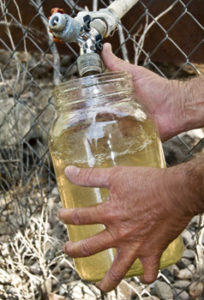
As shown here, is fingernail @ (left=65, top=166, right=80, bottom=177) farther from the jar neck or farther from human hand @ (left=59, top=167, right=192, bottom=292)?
the jar neck

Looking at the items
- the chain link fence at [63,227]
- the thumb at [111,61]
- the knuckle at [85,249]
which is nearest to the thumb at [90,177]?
the knuckle at [85,249]

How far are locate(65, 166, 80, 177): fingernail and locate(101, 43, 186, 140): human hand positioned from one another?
49cm

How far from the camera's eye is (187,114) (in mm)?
1523

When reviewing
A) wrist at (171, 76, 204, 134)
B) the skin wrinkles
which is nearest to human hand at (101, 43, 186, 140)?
wrist at (171, 76, 204, 134)

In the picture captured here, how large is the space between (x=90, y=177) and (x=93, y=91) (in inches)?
9.2

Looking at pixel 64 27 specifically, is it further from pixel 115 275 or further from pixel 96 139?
pixel 115 275

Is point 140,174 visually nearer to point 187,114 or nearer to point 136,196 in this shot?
point 136,196

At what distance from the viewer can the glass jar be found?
1188 mm

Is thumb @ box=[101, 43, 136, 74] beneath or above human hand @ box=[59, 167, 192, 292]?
above

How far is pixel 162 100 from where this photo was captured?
1.53 meters

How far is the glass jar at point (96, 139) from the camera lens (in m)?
1.19

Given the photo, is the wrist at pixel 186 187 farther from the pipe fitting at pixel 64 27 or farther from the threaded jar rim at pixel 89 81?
the pipe fitting at pixel 64 27

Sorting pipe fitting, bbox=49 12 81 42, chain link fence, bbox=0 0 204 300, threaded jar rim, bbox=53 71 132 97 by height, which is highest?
pipe fitting, bbox=49 12 81 42

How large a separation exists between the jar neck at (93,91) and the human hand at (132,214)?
189mm
